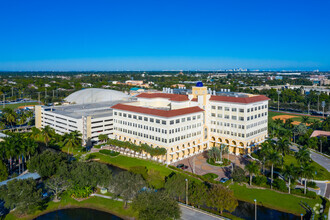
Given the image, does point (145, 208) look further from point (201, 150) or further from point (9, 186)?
point (201, 150)

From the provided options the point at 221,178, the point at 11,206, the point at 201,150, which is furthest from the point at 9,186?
the point at 201,150

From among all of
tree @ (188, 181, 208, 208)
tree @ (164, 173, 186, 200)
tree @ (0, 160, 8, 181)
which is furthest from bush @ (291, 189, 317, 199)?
tree @ (0, 160, 8, 181)

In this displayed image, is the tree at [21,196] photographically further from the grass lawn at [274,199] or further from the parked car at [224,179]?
the grass lawn at [274,199]

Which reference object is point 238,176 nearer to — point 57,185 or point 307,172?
point 307,172

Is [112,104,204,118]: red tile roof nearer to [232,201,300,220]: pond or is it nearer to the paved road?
the paved road

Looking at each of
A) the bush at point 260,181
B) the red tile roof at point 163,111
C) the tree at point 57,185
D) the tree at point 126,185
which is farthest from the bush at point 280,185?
the tree at point 57,185
